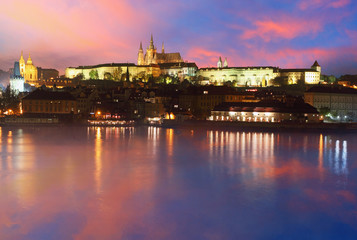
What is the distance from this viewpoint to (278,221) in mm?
8805

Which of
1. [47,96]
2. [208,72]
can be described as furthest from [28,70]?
[47,96]

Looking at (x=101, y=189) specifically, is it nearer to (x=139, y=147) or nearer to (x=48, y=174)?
(x=48, y=174)

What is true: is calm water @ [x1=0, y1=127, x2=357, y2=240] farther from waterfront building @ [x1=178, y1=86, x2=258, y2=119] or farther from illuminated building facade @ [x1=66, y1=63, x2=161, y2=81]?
illuminated building facade @ [x1=66, y1=63, x2=161, y2=81]

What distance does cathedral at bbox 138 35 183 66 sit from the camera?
102 m

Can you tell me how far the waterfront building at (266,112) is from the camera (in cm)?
3650

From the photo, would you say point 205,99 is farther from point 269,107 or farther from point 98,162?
point 98,162

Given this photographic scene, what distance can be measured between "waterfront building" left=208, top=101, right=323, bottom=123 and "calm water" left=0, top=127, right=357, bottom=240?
1696 centimetres

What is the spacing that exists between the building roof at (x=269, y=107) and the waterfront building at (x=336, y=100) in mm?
6354

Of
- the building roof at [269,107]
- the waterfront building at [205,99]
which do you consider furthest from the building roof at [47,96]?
the building roof at [269,107]

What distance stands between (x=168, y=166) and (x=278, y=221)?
7.13m

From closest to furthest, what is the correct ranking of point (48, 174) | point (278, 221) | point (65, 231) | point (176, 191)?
1. point (65, 231)
2. point (278, 221)
3. point (176, 191)
4. point (48, 174)

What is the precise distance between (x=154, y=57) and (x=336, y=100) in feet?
210

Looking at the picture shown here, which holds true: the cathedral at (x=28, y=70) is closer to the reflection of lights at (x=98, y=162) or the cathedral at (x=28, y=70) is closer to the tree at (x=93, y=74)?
the tree at (x=93, y=74)

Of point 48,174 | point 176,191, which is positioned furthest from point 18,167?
point 176,191
